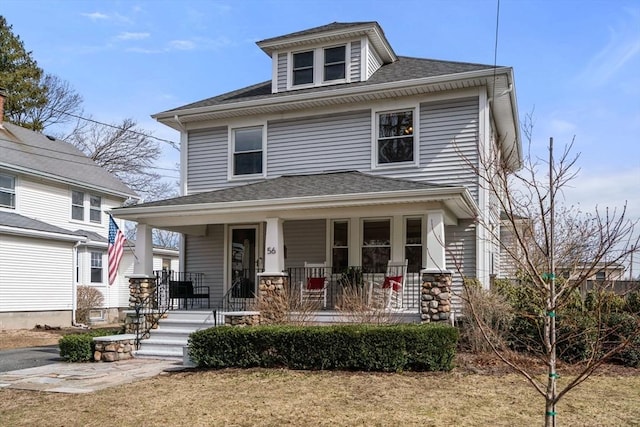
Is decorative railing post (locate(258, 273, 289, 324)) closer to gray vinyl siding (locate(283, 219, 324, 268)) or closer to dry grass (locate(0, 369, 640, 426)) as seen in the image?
gray vinyl siding (locate(283, 219, 324, 268))

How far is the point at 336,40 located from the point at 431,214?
6005 millimetres

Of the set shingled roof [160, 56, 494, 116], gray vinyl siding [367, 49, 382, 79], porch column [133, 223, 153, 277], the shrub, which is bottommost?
the shrub

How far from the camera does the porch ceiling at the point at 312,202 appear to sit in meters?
10.9

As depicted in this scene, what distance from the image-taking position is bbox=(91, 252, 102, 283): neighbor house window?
23375 millimetres

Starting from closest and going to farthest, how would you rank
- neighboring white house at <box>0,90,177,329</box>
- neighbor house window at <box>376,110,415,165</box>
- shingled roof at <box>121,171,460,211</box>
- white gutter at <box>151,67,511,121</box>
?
shingled roof at <box>121,171,460,211</box> → white gutter at <box>151,67,511,121</box> → neighbor house window at <box>376,110,415,165</box> → neighboring white house at <box>0,90,177,329</box>

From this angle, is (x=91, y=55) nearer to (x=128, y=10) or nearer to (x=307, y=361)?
(x=128, y=10)

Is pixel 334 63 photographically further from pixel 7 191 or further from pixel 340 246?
pixel 7 191

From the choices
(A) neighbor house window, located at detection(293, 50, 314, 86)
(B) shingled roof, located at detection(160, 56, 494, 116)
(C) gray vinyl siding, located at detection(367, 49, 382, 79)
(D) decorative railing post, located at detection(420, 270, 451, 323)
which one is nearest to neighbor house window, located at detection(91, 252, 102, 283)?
(B) shingled roof, located at detection(160, 56, 494, 116)

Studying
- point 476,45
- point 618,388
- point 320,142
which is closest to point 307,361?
point 618,388

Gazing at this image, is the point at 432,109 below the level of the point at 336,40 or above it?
below

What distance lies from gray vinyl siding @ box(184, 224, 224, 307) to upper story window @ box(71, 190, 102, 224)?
10.0 m

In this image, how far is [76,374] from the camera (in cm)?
941

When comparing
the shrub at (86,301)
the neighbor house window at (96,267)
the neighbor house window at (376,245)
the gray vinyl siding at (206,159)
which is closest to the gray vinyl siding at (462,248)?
the neighbor house window at (376,245)

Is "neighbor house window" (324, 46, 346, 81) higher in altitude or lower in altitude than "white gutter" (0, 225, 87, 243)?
higher
